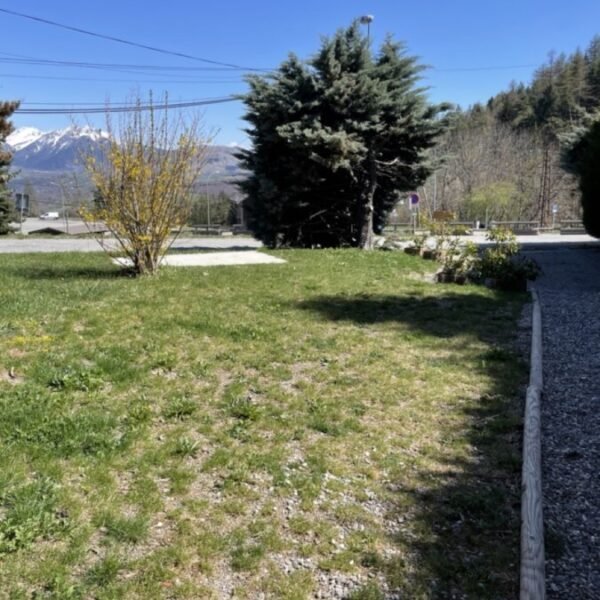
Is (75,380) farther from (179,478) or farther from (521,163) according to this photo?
(521,163)

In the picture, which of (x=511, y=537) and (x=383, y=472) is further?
(x=383, y=472)

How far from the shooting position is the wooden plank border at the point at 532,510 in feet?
5.98

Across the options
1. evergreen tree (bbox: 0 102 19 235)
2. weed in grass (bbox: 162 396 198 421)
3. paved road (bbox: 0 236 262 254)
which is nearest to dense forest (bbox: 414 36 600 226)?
paved road (bbox: 0 236 262 254)

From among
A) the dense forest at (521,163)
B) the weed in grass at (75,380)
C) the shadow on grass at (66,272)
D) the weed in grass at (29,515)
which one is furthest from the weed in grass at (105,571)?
the dense forest at (521,163)

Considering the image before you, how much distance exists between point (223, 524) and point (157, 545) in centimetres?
29

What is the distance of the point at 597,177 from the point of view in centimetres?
1423

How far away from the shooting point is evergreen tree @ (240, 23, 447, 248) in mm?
13188

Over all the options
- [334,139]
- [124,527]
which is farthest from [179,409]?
[334,139]

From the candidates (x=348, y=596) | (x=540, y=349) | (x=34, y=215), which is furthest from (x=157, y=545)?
(x=34, y=215)

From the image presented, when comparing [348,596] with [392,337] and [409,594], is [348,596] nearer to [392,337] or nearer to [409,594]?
[409,594]

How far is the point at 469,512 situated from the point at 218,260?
8.56 meters

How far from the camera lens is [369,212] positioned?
14469 millimetres

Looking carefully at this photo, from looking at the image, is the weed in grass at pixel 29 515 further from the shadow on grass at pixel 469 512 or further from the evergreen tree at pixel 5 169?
the evergreen tree at pixel 5 169

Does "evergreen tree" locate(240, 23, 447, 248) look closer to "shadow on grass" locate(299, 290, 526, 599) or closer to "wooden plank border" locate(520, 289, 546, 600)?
"shadow on grass" locate(299, 290, 526, 599)
